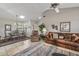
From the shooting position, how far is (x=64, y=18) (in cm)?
237

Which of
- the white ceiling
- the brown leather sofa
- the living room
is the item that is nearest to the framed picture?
the living room

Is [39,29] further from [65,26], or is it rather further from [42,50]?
[65,26]

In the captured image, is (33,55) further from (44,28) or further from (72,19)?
(72,19)

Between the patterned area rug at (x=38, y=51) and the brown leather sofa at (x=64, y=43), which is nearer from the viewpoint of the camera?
the brown leather sofa at (x=64, y=43)

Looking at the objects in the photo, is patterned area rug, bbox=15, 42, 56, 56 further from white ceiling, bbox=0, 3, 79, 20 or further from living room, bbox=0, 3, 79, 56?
white ceiling, bbox=0, 3, 79, 20

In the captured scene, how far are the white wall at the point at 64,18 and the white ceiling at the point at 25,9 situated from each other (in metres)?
0.13

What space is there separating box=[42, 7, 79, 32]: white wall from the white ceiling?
133mm

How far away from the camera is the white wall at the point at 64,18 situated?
7.55ft

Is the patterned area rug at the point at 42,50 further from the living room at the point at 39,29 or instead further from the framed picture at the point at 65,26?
the framed picture at the point at 65,26

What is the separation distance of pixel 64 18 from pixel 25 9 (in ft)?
3.07

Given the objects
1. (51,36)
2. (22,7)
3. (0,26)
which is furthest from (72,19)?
(0,26)

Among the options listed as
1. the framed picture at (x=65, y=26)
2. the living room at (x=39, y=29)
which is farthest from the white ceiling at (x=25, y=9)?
the framed picture at (x=65, y=26)

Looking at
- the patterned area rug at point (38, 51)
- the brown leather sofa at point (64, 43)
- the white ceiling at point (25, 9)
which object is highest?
the white ceiling at point (25, 9)

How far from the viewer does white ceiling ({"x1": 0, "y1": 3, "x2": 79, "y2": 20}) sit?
7.61 ft
